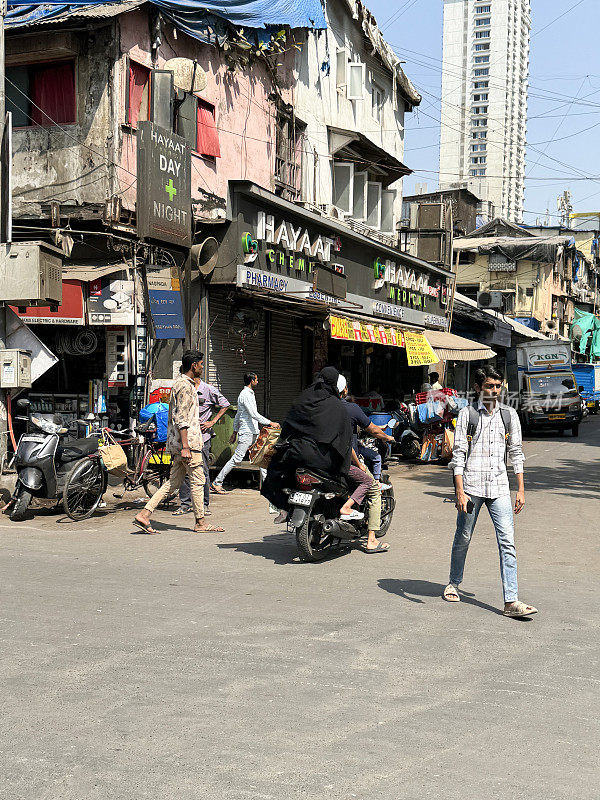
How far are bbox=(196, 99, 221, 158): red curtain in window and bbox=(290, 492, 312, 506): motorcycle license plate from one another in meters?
10.0

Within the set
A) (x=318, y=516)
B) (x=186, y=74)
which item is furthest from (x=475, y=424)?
(x=186, y=74)

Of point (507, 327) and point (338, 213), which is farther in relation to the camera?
point (507, 327)

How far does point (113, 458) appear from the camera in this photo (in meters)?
11.1

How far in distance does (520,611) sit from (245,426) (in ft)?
25.5

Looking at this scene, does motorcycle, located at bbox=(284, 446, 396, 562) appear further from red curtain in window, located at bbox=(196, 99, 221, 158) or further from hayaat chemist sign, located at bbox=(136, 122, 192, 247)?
red curtain in window, located at bbox=(196, 99, 221, 158)

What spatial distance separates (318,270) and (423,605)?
14191mm

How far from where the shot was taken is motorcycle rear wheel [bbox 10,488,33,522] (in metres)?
10.5

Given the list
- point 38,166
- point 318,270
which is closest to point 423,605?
point 38,166

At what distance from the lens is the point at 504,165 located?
132375 mm

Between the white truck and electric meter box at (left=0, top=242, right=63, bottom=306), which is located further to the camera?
the white truck

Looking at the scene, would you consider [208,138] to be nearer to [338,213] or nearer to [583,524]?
[338,213]

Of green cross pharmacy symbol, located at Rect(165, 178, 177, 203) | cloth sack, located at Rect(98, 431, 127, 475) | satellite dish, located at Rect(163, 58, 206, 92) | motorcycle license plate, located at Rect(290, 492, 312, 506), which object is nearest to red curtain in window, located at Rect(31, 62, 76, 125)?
satellite dish, located at Rect(163, 58, 206, 92)

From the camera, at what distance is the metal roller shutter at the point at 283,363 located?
65.1 ft

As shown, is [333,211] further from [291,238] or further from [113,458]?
[113,458]
